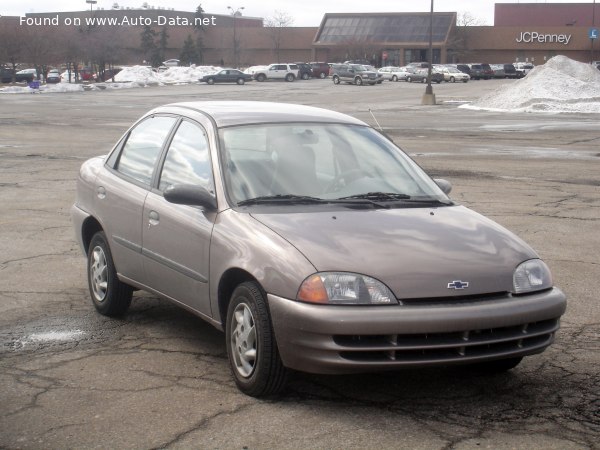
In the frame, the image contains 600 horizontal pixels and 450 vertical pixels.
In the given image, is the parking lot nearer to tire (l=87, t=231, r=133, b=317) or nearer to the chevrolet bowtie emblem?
tire (l=87, t=231, r=133, b=317)

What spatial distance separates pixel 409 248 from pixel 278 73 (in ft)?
267

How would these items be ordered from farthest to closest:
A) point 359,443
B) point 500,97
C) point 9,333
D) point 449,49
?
point 449,49 → point 500,97 → point 9,333 → point 359,443

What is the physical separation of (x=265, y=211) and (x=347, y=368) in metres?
1.14

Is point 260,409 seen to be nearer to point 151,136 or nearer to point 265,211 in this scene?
point 265,211

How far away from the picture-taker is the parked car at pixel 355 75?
2931 inches

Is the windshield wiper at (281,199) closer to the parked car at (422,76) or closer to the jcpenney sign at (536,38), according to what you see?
the parked car at (422,76)

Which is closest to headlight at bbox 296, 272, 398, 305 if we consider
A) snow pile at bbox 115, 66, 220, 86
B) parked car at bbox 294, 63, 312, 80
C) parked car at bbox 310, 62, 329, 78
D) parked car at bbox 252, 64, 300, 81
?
snow pile at bbox 115, 66, 220, 86

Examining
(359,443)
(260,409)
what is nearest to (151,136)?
(260,409)

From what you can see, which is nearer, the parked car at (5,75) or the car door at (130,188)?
the car door at (130,188)

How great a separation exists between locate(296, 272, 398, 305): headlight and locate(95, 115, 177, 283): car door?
1.91 meters

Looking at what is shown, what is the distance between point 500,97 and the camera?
42.4 m

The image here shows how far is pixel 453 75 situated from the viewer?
272ft

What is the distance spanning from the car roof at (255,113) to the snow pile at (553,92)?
33.5m

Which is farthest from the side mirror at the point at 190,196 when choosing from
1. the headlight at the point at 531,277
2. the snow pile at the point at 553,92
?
the snow pile at the point at 553,92
